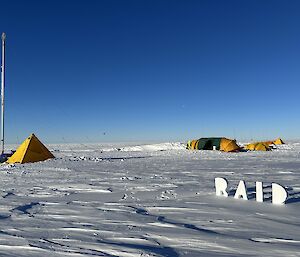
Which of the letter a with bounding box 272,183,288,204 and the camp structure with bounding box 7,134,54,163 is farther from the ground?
the camp structure with bounding box 7,134,54,163

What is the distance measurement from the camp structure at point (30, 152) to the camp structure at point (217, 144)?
18.2 meters

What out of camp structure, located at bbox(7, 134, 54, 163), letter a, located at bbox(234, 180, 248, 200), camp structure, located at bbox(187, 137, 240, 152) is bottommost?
letter a, located at bbox(234, 180, 248, 200)

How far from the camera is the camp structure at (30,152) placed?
59.0ft

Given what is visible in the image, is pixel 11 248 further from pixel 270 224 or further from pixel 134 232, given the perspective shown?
pixel 270 224

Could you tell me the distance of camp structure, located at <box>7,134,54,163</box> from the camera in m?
18.0

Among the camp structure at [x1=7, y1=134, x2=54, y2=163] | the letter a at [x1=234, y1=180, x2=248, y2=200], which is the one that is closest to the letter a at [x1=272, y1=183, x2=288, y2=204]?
the letter a at [x1=234, y1=180, x2=248, y2=200]

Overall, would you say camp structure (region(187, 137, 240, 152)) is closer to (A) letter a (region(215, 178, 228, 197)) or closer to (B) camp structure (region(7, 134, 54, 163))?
(B) camp structure (region(7, 134, 54, 163))

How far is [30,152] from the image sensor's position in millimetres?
18297

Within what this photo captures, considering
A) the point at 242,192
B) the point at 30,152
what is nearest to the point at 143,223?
the point at 242,192

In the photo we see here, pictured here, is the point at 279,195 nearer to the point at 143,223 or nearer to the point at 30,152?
the point at 143,223

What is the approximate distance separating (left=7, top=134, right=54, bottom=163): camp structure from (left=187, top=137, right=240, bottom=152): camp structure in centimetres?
1816

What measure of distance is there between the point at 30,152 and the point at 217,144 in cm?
1994

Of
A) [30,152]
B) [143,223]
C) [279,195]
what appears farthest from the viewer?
[30,152]

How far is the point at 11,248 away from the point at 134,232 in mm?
1437
